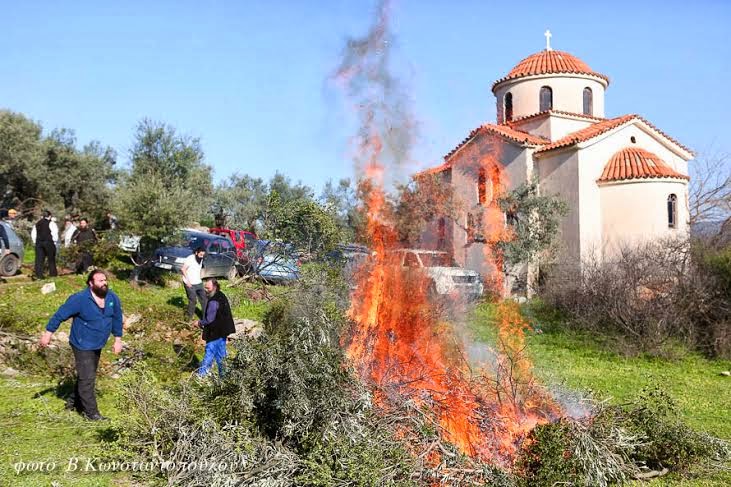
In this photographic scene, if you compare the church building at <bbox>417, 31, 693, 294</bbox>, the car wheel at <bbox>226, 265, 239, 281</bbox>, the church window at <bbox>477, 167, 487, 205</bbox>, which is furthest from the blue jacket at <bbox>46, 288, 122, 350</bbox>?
the church window at <bbox>477, 167, 487, 205</bbox>

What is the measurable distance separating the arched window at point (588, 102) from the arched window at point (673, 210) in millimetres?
5516

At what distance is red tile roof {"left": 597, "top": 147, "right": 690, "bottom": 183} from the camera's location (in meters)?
24.7

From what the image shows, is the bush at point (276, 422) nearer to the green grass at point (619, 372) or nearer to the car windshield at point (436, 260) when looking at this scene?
the green grass at point (619, 372)

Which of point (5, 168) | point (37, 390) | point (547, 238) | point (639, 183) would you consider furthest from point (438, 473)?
point (5, 168)

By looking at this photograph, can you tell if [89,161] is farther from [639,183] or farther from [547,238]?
[639,183]

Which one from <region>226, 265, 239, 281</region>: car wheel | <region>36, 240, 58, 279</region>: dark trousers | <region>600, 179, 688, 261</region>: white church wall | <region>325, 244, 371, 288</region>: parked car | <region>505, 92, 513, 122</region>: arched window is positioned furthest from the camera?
<region>505, 92, 513, 122</region>: arched window

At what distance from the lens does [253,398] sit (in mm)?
6238

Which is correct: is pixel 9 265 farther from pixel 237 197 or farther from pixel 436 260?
pixel 237 197

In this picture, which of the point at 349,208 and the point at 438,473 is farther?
the point at 349,208

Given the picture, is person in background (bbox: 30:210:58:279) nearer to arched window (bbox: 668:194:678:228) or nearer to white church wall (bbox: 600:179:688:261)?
white church wall (bbox: 600:179:688:261)

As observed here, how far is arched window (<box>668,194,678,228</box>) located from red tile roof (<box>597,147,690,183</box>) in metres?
0.89

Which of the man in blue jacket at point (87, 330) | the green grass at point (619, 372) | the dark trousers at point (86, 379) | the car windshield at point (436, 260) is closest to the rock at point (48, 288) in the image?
the man in blue jacket at point (87, 330)

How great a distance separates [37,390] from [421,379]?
19.5 feet

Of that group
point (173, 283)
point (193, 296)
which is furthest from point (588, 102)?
point (193, 296)
